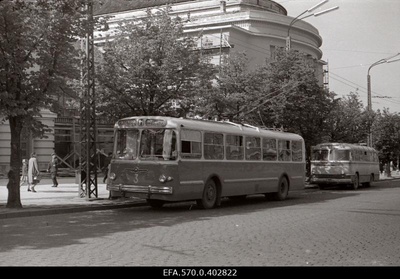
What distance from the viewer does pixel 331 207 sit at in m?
18.5

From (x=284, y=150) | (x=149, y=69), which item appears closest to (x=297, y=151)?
(x=284, y=150)

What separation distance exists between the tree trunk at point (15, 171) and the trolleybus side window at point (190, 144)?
193 inches

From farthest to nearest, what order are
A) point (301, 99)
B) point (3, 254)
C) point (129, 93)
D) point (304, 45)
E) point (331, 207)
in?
point (304, 45) < point (301, 99) < point (129, 93) < point (331, 207) < point (3, 254)

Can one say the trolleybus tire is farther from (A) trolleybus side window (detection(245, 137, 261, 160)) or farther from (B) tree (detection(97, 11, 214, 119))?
(B) tree (detection(97, 11, 214, 119))

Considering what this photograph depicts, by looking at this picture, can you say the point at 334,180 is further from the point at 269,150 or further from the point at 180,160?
the point at 180,160

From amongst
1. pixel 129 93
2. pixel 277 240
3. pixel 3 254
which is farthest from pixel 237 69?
pixel 3 254

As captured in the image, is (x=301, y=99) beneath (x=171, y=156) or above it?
above

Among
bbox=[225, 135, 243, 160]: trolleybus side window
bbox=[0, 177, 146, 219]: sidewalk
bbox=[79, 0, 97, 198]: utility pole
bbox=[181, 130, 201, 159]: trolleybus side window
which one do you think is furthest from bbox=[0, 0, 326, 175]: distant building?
bbox=[181, 130, 201, 159]: trolleybus side window

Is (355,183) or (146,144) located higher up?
(146,144)

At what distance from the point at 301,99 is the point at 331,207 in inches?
547

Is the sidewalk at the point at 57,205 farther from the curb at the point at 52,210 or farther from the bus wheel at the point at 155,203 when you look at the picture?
the bus wheel at the point at 155,203

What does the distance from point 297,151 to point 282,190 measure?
2.27 metres

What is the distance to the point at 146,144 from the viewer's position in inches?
672

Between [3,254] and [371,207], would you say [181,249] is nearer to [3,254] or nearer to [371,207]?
[3,254]
